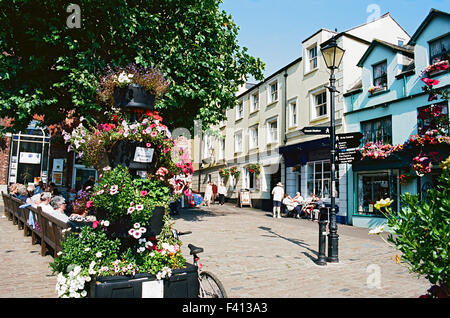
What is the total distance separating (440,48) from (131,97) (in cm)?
1284

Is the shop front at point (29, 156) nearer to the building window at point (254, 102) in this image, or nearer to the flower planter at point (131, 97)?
the building window at point (254, 102)

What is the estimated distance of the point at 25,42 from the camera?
32.7 feet

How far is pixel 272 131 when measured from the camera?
2173cm

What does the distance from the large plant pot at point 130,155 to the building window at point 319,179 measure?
13.6 m

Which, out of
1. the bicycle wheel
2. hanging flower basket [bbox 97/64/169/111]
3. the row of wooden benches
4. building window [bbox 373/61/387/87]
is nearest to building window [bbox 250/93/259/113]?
building window [bbox 373/61/387/87]

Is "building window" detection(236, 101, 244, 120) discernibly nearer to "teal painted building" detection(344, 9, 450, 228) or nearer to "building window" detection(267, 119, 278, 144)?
"building window" detection(267, 119, 278, 144)

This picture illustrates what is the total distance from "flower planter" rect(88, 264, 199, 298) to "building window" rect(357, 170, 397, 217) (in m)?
11.6

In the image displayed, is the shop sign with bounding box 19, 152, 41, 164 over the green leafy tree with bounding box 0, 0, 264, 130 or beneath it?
beneath

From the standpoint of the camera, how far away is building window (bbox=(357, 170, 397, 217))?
43.2ft

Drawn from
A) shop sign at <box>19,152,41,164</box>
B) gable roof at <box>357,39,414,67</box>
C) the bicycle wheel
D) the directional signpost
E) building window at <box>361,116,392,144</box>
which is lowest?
the bicycle wheel

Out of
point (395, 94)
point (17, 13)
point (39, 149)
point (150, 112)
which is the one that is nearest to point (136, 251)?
point (150, 112)

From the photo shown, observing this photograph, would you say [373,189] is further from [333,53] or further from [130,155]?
[130,155]
